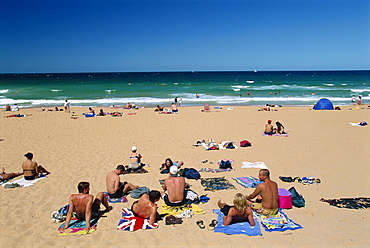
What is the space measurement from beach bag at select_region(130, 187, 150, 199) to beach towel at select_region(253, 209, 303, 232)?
2.66 meters

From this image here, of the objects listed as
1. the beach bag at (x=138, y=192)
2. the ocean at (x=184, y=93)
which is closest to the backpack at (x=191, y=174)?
the beach bag at (x=138, y=192)

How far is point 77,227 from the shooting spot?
16.1 ft

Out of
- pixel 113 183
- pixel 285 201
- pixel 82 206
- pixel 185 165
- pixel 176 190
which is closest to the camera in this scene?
pixel 82 206

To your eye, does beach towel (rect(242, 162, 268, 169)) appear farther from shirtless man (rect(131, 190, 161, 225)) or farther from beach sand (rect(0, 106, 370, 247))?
shirtless man (rect(131, 190, 161, 225))

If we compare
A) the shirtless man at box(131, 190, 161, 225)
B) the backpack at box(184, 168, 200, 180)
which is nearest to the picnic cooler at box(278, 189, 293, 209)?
the backpack at box(184, 168, 200, 180)

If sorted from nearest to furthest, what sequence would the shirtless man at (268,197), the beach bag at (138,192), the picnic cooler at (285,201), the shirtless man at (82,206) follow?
the shirtless man at (82,206), the shirtless man at (268,197), the picnic cooler at (285,201), the beach bag at (138,192)

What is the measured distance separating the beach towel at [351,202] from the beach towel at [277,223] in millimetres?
1343

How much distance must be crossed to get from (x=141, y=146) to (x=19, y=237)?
22.0 feet

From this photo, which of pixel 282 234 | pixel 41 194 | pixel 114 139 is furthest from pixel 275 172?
pixel 114 139

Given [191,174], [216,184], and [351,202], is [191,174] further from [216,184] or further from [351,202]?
[351,202]

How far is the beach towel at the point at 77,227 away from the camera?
475cm

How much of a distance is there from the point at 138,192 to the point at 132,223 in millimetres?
1363

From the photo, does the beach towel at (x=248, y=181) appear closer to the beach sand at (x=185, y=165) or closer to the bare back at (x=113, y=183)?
the beach sand at (x=185, y=165)

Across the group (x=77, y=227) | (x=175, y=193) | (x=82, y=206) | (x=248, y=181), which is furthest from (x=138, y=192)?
(x=248, y=181)
